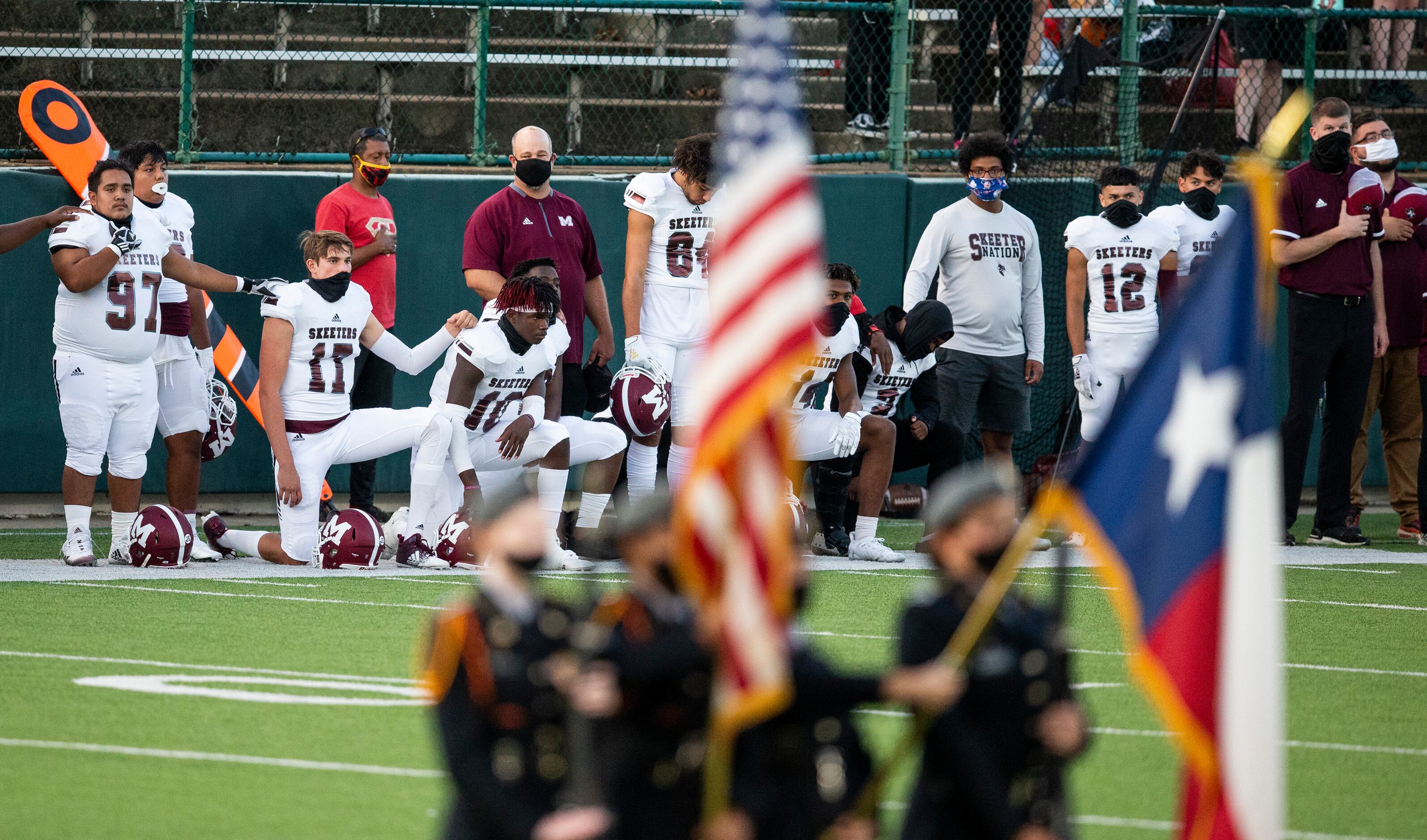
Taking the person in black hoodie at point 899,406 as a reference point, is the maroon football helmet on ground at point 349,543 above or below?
below

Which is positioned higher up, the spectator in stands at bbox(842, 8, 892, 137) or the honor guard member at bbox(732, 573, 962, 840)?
the spectator in stands at bbox(842, 8, 892, 137)

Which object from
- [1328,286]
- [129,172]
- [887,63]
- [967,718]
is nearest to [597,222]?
[887,63]

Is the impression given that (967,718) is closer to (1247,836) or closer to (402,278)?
(1247,836)

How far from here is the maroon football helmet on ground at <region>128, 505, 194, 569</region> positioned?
9961 millimetres

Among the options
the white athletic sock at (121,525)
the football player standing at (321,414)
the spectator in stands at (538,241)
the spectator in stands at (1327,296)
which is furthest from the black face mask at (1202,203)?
the white athletic sock at (121,525)

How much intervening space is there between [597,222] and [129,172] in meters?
3.59

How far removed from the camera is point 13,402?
12.0 meters

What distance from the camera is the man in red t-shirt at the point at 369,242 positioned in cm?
1162

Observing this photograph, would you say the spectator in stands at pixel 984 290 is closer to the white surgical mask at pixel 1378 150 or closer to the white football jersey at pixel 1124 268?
the white football jersey at pixel 1124 268

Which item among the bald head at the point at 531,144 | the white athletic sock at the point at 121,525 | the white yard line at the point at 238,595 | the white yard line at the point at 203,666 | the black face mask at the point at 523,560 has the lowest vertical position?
the white yard line at the point at 203,666

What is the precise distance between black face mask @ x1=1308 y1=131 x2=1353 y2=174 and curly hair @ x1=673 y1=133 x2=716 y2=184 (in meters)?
3.64

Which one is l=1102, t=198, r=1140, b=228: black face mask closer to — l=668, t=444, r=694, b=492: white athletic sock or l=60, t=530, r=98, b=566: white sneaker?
l=668, t=444, r=694, b=492: white athletic sock

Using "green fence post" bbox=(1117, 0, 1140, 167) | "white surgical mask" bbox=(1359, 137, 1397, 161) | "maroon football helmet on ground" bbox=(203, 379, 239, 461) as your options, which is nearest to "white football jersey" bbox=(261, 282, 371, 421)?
"maroon football helmet on ground" bbox=(203, 379, 239, 461)

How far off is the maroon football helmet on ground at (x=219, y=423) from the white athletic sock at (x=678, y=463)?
8.37ft
